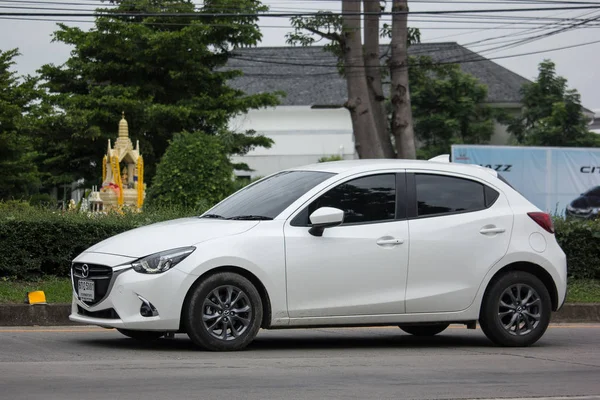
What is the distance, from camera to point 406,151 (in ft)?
82.9

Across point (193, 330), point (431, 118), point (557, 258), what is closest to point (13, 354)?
point (193, 330)

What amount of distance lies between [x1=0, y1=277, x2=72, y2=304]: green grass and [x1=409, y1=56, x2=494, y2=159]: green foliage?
39.2 metres

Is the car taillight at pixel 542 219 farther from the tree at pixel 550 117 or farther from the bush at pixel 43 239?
the tree at pixel 550 117

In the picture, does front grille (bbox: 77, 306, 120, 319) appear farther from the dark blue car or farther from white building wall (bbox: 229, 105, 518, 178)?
white building wall (bbox: 229, 105, 518, 178)

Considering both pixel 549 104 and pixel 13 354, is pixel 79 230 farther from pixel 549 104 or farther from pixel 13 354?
pixel 549 104

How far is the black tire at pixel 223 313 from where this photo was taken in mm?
8523

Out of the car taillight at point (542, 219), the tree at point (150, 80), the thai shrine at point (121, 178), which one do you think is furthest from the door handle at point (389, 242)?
the tree at point (150, 80)

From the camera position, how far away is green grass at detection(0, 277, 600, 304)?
41.2 ft

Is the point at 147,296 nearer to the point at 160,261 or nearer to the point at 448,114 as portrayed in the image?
the point at 160,261

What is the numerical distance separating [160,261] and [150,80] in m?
→ 35.8

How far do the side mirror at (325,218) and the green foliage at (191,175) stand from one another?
11.7m

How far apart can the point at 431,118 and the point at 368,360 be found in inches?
1766

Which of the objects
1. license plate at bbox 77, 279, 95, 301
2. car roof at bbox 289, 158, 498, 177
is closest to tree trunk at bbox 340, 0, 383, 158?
car roof at bbox 289, 158, 498, 177

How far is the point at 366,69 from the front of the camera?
989 inches
